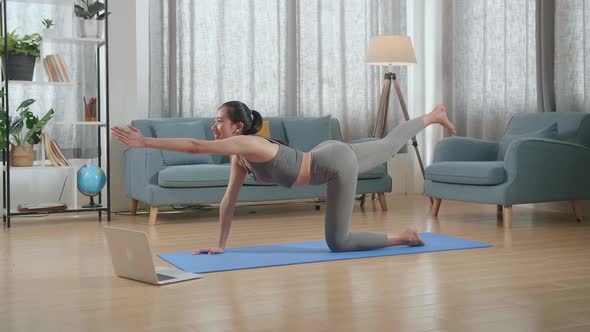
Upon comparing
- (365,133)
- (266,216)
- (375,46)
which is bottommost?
(266,216)

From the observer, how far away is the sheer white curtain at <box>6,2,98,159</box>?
6.01m

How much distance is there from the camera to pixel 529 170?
5.04m

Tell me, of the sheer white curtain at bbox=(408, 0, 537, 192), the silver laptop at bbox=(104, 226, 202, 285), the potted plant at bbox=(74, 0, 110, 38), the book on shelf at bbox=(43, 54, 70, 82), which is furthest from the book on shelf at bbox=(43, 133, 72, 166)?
the sheer white curtain at bbox=(408, 0, 537, 192)

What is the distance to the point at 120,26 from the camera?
6395 mm

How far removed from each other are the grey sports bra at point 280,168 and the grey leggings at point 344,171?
0.10 metres

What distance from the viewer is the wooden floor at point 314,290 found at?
2.51 metres

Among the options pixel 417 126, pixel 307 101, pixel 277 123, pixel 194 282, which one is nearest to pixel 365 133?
pixel 307 101

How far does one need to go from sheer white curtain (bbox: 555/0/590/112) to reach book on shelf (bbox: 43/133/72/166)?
12.6 ft

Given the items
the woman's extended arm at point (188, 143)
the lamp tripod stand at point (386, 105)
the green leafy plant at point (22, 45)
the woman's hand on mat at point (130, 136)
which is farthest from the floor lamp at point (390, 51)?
the woman's hand on mat at point (130, 136)

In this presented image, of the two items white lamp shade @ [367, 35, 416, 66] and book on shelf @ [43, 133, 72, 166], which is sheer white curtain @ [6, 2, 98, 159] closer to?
book on shelf @ [43, 133, 72, 166]

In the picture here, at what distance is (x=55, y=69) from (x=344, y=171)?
2.94 meters

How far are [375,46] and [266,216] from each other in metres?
1.93

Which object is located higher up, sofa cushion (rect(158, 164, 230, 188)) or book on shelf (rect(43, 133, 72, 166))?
book on shelf (rect(43, 133, 72, 166))

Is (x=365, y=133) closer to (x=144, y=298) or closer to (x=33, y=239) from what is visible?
(x=33, y=239)
